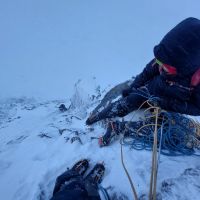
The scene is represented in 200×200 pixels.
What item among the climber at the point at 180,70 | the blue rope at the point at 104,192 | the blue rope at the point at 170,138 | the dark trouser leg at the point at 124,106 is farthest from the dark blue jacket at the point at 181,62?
the blue rope at the point at 104,192

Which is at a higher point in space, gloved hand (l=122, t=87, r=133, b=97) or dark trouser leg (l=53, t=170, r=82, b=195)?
gloved hand (l=122, t=87, r=133, b=97)

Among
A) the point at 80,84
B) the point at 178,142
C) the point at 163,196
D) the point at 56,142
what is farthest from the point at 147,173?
the point at 80,84

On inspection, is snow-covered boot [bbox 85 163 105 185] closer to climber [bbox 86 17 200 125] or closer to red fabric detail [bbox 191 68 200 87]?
climber [bbox 86 17 200 125]

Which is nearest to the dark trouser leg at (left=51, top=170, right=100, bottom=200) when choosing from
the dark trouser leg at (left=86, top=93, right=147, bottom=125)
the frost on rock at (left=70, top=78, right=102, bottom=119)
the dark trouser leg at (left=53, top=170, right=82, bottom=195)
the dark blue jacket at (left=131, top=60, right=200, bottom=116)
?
the dark trouser leg at (left=53, top=170, right=82, bottom=195)

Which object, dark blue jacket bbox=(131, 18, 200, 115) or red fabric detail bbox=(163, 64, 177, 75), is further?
red fabric detail bbox=(163, 64, 177, 75)

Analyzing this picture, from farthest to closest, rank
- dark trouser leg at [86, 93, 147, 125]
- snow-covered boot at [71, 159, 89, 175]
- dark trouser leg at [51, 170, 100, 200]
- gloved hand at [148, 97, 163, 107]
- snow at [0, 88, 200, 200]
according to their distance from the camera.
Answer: dark trouser leg at [86, 93, 147, 125] → gloved hand at [148, 97, 163, 107] → snow-covered boot at [71, 159, 89, 175] → snow at [0, 88, 200, 200] → dark trouser leg at [51, 170, 100, 200]

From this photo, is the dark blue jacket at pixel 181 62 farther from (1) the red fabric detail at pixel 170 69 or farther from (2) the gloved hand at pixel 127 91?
(2) the gloved hand at pixel 127 91

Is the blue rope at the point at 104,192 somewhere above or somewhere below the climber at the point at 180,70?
below

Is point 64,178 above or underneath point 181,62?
underneath

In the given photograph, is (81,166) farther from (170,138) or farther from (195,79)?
(195,79)

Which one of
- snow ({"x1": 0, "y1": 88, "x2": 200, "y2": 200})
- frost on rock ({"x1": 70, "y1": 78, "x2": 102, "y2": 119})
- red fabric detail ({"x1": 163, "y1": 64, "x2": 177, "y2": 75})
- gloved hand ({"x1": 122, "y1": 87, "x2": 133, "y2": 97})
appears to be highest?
red fabric detail ({"x1": 163, "y1": 64, "x2": 177, "y2": 75})

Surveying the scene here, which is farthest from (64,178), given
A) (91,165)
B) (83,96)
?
(83,96)

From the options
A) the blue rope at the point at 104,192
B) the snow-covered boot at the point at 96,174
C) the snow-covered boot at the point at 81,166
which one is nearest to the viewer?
the blue rope at the point at 104,192

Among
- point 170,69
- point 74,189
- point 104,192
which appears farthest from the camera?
point 170,69
